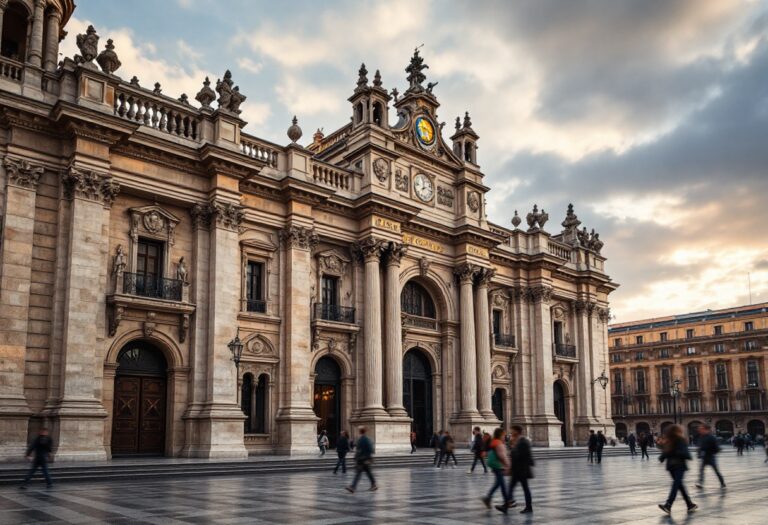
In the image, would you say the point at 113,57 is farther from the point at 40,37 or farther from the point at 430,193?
the point at 430,193

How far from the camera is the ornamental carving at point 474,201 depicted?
130 ft

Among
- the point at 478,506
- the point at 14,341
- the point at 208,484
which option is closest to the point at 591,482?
the point at 478,506

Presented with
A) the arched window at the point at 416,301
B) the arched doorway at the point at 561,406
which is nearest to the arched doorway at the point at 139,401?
the arched window at the point at 416,301

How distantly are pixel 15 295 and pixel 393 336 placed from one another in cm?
1635

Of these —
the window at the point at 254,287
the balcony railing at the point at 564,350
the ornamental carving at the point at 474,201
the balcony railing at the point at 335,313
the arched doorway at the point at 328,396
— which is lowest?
the arched doorway at the point at 328,396

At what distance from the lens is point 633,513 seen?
1288cm

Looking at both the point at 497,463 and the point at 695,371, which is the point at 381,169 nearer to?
the point at 497,463

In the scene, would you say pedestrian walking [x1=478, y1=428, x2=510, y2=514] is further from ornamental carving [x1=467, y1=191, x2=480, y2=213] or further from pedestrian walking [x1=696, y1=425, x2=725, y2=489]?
ornamental carving [x1=467, y1=191, x2=480, y2=213]

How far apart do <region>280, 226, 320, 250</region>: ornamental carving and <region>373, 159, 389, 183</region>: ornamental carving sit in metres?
5.29

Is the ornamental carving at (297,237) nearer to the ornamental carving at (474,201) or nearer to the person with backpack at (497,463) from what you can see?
the ornamental carving at (474,201)

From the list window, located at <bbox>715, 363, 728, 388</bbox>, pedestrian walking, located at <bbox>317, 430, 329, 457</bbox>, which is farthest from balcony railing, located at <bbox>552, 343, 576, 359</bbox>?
window, located at <bbox>715, 363, 728, 388</bbox>

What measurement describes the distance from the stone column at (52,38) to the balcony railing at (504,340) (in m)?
26.1

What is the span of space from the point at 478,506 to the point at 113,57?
67.5ft

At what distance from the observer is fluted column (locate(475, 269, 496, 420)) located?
37.8 m
